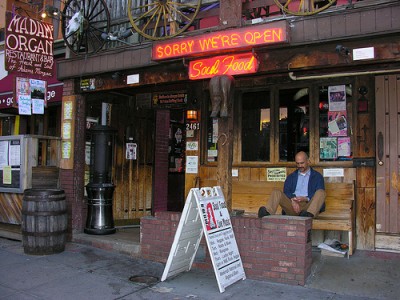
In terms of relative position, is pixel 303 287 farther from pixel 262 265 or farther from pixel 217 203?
pixel 217 203

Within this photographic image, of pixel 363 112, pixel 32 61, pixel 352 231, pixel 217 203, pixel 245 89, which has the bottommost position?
pixel 352 231

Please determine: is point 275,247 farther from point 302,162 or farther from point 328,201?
point 328,201

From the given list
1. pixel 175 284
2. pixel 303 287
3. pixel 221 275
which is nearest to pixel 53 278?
pixel 175 284

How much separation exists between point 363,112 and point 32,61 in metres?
6.40

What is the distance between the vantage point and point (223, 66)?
566 cm

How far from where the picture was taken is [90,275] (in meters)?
5.49

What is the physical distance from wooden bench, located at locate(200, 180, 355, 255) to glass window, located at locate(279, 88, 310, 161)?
2.09 feet

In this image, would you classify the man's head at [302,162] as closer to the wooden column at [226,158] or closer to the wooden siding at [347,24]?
the wooden column at [226,158]

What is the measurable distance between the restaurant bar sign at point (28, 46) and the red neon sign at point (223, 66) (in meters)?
4.01

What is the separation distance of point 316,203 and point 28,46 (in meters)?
6.33

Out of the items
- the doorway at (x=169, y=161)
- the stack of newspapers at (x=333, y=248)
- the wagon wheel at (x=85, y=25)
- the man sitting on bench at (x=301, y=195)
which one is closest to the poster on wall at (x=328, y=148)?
the man sitting on bench at (x=301, y=195)

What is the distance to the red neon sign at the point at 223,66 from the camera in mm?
5531

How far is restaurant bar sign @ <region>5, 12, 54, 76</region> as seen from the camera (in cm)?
792

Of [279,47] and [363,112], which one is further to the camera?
[363,112]
